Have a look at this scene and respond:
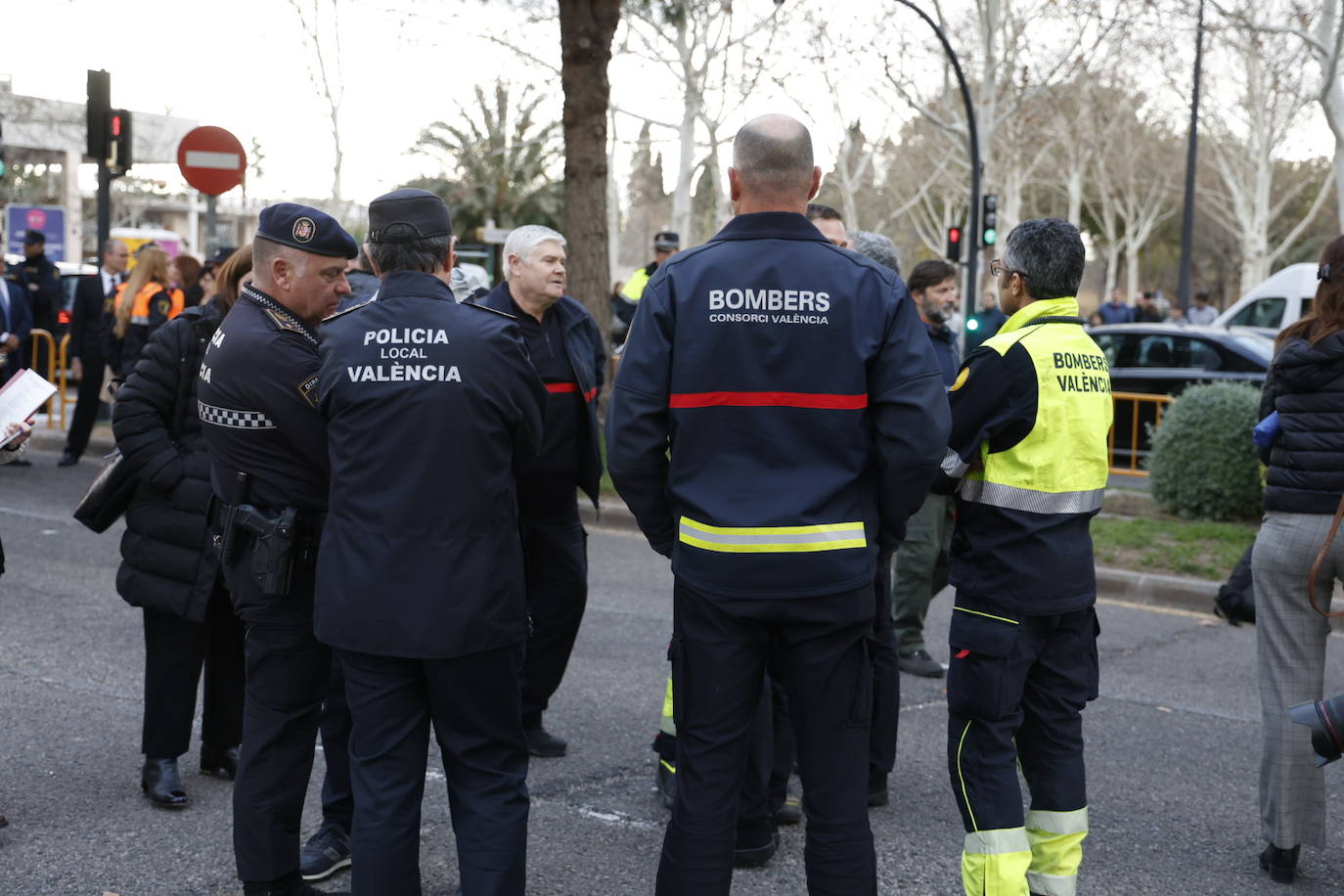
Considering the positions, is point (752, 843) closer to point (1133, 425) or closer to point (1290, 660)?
point (1290, 660)

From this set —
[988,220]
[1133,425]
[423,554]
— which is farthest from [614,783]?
[988,220]

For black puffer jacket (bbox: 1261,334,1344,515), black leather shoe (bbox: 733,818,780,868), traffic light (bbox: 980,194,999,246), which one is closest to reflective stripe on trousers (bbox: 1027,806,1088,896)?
black leather shoe (bbox: 733,818,780,868)

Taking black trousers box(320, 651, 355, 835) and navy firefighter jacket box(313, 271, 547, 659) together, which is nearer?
navy firefighter jacket box(313, 271, 547, 659)

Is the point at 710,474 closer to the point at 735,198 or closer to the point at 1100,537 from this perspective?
the point at 735,198

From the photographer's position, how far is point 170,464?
4.49 m

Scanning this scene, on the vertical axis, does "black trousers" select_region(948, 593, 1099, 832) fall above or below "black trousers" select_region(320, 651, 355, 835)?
above

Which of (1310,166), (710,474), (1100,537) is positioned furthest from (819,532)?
(1310,166)

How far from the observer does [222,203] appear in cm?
9025

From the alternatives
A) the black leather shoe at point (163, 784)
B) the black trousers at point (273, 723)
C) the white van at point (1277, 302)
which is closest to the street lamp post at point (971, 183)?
the white van at point (1277, 302)

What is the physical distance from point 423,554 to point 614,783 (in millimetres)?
1993

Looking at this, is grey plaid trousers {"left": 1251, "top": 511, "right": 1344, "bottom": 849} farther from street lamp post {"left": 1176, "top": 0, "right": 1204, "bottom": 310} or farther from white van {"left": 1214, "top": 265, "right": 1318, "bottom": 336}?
street lamp post {"left": 1176, "top": 0, "right": 1204, "bottom": 310}

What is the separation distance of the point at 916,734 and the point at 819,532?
2.80m

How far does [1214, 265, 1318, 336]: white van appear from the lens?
18.8 m

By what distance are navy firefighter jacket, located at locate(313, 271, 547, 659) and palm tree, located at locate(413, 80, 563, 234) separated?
4257 cm
